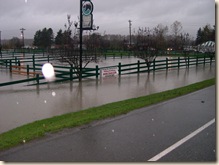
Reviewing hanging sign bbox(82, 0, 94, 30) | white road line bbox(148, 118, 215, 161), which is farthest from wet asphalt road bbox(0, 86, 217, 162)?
hanging sign bbox(82, 0, 94, 30)

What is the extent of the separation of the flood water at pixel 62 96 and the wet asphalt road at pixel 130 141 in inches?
91.6

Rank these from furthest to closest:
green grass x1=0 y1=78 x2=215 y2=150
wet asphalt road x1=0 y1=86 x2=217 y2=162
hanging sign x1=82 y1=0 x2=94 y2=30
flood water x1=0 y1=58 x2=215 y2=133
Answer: hanging sign x1=82 y1=0 x2=94 y2=30 < flood water x1=0 y1=58 x2=215 y2=133 < green grass x1=0 y1=78 x2=215 y2=150 < wet asphalt road x1=0 y1=86 x2=217 y2=162

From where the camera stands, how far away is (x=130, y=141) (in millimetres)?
6578

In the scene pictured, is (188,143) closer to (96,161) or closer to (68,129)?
(96,161)

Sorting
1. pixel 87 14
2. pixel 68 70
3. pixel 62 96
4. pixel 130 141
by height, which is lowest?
pixel 130 141

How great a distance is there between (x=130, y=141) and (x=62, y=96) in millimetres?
7188

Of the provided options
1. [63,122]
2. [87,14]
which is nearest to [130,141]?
[63,122]

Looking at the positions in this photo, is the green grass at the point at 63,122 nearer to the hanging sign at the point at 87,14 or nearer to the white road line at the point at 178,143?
the white road line at the point at 178,143

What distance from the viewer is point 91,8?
1884 centimetres

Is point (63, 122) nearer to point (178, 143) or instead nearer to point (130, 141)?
point (130, 141)

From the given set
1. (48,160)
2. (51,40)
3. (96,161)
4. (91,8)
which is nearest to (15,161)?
(48,160)

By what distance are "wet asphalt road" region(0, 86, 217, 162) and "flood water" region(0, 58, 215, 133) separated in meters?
2.33

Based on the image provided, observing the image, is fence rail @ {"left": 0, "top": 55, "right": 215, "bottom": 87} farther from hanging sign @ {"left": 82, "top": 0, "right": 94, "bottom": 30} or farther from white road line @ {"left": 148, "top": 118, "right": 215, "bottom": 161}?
white road line @ {"left": 148, "top": 118, "right": 215, "bottom": 161}

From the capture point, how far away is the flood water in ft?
32.1
